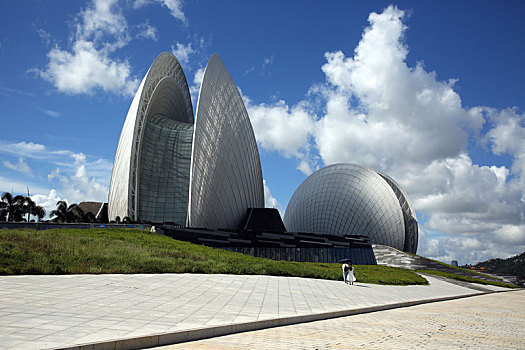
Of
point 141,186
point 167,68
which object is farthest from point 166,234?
point 167,68

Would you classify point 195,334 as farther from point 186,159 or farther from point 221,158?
point 186,159

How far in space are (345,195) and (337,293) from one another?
41.4m

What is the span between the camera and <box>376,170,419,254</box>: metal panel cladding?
54.9 m

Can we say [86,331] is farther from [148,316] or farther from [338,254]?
[338,254]

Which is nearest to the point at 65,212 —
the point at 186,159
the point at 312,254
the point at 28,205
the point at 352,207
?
the point at 28,205

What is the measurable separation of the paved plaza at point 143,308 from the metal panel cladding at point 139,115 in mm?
25480

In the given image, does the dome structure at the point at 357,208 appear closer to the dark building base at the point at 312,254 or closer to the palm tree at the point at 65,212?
the dark building base at the point at 312,254

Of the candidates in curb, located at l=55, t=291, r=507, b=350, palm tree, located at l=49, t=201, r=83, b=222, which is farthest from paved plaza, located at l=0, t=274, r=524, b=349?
palm tree, located at l=49, t=201, r=83, b=222

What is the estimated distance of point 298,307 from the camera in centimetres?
1047

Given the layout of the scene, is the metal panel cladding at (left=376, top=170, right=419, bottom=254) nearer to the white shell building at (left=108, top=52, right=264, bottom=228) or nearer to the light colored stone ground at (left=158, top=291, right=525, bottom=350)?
the white shell building at (left=108, top=52, right=264, bottom=228)

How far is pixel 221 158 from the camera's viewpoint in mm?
39312

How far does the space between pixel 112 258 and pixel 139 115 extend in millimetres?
26016

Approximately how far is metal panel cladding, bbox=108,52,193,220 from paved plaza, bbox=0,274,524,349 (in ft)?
83.6

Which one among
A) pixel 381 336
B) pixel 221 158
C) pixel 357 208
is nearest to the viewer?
pixel 381 336
